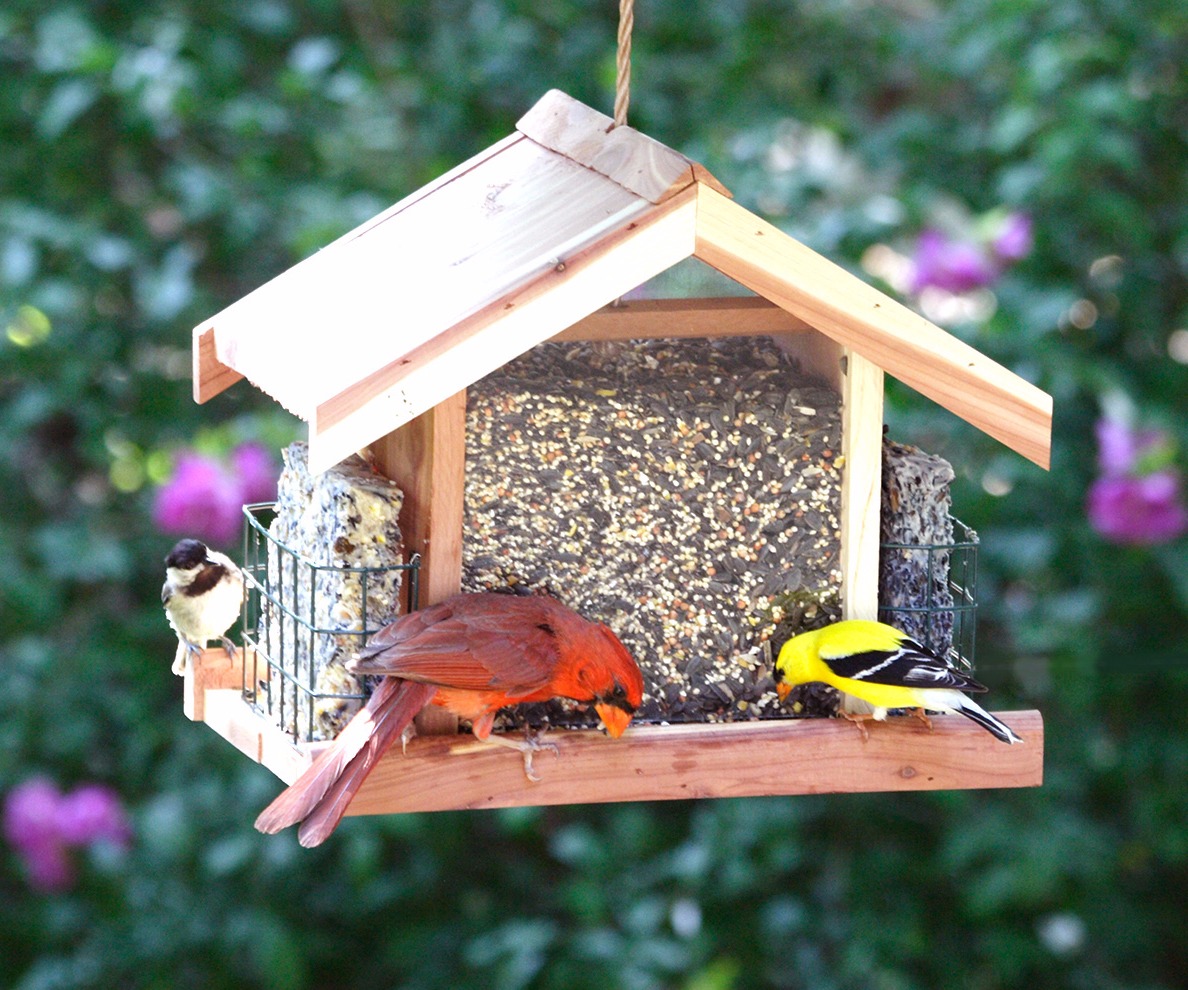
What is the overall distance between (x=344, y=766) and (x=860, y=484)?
926 mm

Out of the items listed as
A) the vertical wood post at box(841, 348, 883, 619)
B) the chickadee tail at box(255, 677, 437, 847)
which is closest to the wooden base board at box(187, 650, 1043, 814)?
the chickadee tail at box(255, 677, 437, 847)

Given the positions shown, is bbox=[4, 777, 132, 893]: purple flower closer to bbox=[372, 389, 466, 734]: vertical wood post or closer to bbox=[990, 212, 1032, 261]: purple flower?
bbox=[372, 389, 466, 734]: vertical wood post

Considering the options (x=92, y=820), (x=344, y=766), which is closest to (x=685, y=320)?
(x=344, y=766)

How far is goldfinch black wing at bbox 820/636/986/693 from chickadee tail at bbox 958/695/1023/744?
0.10ft

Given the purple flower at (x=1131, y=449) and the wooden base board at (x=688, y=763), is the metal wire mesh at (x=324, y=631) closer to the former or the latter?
the wooden base board at (x=688, y=763)

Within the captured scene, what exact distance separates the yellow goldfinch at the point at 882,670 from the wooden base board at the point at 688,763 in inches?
2.9

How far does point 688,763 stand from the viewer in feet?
8.26

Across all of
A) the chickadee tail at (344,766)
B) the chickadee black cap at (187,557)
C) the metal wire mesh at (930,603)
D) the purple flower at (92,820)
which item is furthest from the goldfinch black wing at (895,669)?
the purple flower at (92,820)

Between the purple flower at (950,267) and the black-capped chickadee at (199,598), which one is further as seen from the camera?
the purple flower at (950,267)

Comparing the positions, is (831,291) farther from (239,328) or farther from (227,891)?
(227,891)

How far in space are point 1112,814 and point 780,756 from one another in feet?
9.30

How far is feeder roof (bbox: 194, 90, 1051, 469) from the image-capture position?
213cm

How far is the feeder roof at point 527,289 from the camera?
2.13 metres

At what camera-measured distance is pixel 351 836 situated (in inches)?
178
